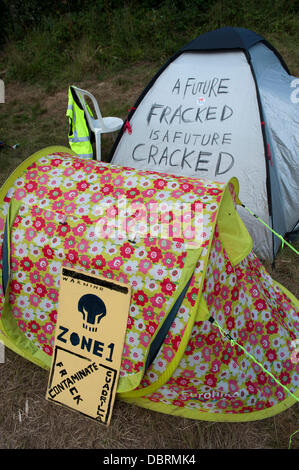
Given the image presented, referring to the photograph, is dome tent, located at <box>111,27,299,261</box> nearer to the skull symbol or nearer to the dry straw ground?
the dry straw ground

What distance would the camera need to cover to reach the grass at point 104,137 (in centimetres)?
173

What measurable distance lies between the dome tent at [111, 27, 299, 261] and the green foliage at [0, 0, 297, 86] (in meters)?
3.09

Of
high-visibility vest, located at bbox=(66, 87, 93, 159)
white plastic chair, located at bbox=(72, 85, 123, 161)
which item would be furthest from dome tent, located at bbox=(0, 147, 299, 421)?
white plastic chair, located at bbox=(72, 85, 123, 161)

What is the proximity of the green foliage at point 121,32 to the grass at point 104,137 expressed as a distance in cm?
→ 2

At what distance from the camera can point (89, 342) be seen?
1.73 m

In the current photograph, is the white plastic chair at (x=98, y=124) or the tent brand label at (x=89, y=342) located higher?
the white plastic chair at (x=98, y=124)

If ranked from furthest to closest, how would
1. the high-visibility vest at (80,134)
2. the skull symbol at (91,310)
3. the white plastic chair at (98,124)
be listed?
Result: the white plastic chair at (98,124), the high-visibility vest at (80,134), the skull symbol at (91,310)

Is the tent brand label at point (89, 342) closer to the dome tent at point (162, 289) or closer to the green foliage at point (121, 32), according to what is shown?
the dome tent at point (162, 289)

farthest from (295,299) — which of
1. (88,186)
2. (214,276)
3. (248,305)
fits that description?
(88,186)

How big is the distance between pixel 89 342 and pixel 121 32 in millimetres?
5524

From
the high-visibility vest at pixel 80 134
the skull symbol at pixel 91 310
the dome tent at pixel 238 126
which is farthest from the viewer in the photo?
the high-visibility vest at pixel 80 134

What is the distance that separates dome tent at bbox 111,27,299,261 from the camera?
8.58ft

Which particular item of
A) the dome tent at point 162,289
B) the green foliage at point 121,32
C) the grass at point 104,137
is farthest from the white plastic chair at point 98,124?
the green foliage at point 121,32

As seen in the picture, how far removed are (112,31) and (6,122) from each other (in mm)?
2387
